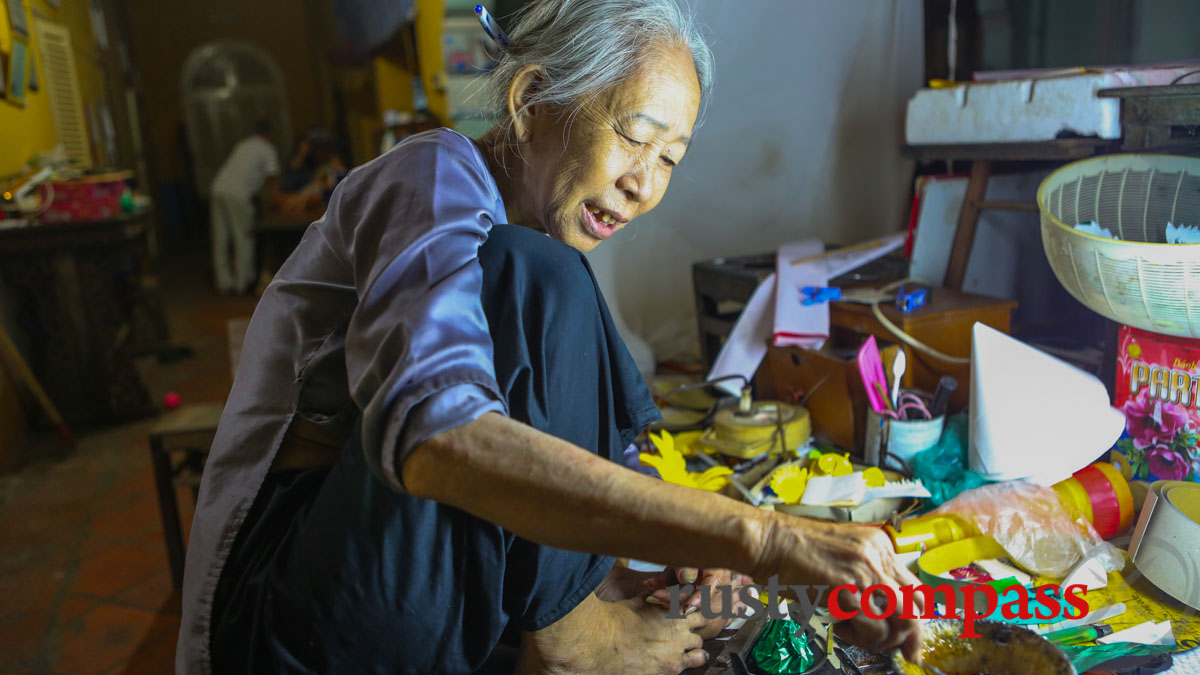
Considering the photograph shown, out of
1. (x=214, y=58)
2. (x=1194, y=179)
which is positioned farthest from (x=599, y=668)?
(x=214, y=58)

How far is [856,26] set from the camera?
8.86ft

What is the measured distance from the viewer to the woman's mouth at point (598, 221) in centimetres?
120

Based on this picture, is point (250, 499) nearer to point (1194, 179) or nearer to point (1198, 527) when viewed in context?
point (1198, 527)

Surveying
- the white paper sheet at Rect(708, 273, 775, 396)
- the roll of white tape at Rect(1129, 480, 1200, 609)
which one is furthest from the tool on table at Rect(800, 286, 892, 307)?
the roll of white tape at Rect(1129, 480, 1200, 609)

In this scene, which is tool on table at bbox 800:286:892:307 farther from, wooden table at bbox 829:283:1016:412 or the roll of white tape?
the roll of white tape

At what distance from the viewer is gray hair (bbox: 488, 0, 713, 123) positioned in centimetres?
109

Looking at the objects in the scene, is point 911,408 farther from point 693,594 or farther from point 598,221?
point 598,221

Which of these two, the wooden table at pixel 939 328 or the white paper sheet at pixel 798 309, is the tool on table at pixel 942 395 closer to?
the wooden table at pixel 939 328

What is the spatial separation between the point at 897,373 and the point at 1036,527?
A: 387 millimetres

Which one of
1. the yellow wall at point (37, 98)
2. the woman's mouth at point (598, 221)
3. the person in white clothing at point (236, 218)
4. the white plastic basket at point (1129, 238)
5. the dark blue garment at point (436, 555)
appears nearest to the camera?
the dark blue garment at point (436, 555)

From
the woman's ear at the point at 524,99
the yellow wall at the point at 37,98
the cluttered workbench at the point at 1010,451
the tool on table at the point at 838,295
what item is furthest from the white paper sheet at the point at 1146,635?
the yellow wall at the point at 37,98

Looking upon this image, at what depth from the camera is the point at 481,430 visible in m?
0.75

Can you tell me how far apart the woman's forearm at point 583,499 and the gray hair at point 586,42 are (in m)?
0.55

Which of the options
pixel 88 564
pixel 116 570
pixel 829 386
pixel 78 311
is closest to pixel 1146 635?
pixel 829 386
